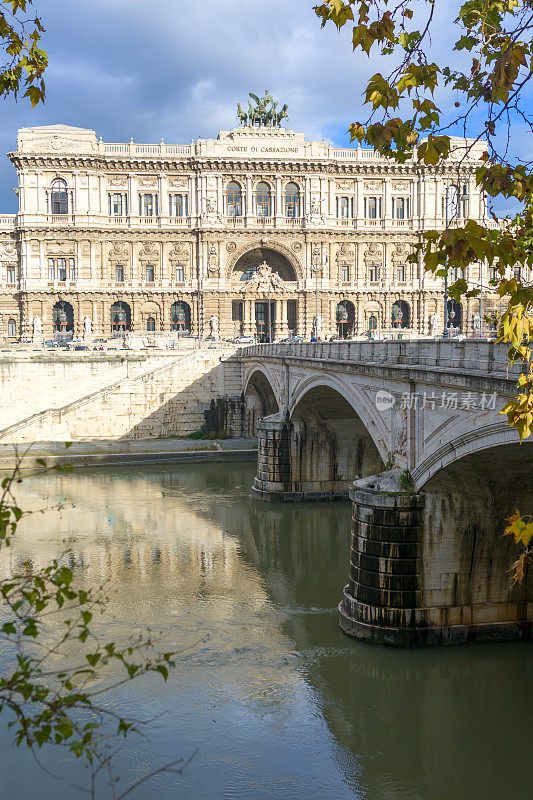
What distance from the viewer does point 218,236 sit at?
2667 inches

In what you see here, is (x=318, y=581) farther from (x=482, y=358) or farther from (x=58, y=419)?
(x=58, y=419)

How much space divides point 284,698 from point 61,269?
2258 inches

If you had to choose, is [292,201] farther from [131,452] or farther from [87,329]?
[131,452]

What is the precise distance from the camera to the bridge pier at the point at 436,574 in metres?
16.4

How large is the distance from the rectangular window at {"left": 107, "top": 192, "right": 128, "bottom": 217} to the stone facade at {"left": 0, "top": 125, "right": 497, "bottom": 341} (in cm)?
13

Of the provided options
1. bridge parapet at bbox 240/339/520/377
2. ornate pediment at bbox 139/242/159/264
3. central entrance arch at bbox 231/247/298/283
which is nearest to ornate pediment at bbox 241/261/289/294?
central entrance arch at bbox 231/247/298/283

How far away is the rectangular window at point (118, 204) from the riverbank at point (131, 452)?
28429 mm

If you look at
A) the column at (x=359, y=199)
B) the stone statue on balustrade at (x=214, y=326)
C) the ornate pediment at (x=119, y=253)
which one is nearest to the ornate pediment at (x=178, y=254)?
the ornate pediment at (x=119, y=253)

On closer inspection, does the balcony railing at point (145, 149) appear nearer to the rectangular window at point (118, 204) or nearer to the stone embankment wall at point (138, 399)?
the rectangular window at point (118, 204)

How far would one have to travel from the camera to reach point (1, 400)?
49594 millimetres

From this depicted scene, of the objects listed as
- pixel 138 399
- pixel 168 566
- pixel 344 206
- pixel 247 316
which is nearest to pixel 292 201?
pixel 344 206

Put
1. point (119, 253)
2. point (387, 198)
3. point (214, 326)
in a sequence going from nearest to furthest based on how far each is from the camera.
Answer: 1. point (214, 326)
2. point (119, 253)
3. point (387, 198)

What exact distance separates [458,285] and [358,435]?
26842 mm

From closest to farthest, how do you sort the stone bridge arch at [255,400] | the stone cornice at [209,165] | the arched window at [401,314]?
the stone bridge arch at [255,400] < the stone cornice at [209,165] < the arched window at [401,314]
